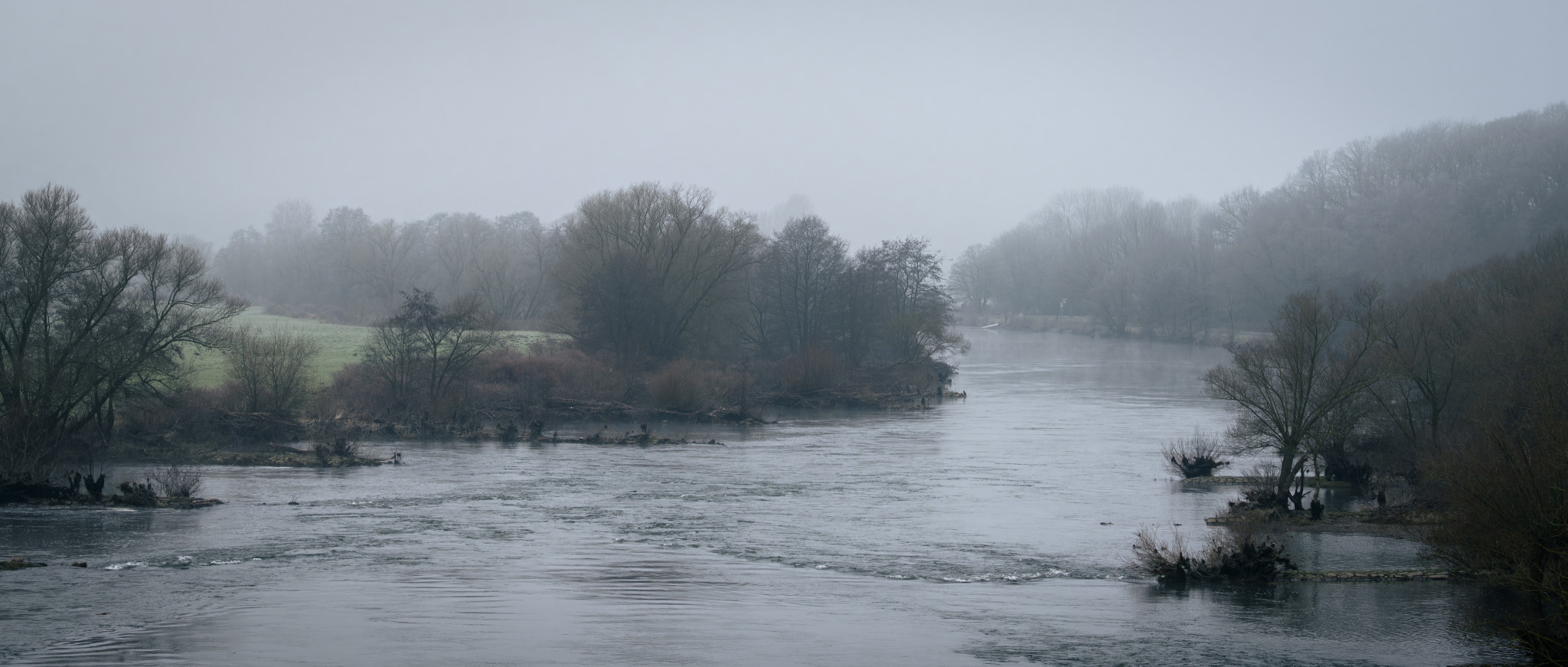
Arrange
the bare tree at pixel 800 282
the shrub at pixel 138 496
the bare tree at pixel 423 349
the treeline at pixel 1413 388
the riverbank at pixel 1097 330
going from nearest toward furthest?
the treeline at pixel 1413 388
the shrub at pixel 138 496
the bare tree at pixel 423 349
the bare tree at pixel 800 282
the riverbank at pixel 1097 330

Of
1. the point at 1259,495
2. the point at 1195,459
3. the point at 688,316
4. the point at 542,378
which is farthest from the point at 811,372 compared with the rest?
the point at 1259,495

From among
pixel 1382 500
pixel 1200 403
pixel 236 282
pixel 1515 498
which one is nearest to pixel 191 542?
pixel 1515 498

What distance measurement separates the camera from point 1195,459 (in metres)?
33.1

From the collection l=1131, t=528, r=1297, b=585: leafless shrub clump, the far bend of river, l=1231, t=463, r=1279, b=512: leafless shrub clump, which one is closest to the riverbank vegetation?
the far bend of river

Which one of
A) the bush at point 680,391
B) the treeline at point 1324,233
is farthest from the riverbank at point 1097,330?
the bush at point 680,391

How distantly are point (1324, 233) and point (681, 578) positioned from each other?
86726 mm

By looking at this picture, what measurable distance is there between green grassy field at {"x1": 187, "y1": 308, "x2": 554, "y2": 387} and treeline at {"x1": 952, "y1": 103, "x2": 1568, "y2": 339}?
5482cm

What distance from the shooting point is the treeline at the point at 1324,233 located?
258ft

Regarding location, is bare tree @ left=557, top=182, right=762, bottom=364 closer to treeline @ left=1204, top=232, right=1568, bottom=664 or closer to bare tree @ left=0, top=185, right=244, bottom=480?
bare tree @ left=0, top=185, right=244, bottom=480

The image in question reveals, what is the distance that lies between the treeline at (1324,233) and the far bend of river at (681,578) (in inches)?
1830

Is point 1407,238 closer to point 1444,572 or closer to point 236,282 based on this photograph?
point 1444,572

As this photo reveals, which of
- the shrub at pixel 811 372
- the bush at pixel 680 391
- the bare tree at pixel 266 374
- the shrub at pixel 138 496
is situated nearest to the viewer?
the shrub at pixel 138 496

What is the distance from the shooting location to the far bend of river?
14.2m

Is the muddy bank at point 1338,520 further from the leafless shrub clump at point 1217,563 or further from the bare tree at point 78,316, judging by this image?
the bare tree at point 78,316
